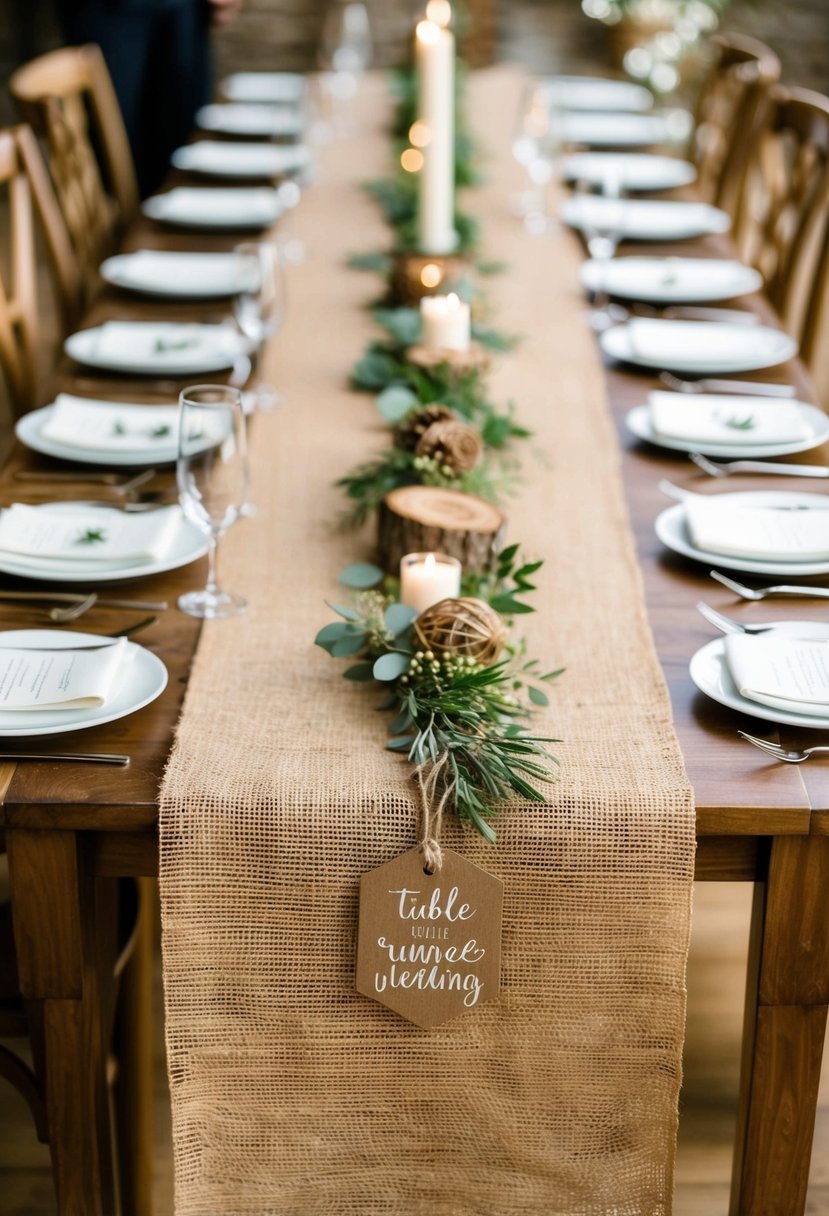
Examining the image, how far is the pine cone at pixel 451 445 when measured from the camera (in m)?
1.48

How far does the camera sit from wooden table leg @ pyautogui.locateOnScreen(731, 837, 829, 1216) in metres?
1.08

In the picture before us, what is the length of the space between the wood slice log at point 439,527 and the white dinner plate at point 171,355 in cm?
61

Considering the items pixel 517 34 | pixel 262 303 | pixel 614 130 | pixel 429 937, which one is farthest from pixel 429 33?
pixel 517 34

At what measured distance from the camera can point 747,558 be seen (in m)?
1.41

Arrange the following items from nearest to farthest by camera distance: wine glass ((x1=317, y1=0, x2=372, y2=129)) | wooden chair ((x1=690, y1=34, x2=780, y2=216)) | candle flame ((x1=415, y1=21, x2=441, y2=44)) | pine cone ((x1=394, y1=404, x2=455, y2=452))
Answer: pine cone ((x1=394, y1=404, x2=455, y2=452)) < candle flame ((x1=415, y1=21, x2=441, y2=44)) < wooden chair ((x1=690, y1=34, x2=780, y2=216)) < wine glass ((x1=317, y1=0, x2=372, y2=129))

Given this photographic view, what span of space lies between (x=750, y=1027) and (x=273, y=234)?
1908 mm

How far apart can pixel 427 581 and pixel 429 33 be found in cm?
112

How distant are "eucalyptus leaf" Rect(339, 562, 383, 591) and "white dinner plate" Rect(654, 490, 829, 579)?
30 centimetres

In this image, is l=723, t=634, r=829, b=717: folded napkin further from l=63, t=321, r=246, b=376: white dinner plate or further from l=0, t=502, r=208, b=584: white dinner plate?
l=63, t=321, r=246, b=376: white dinner plate

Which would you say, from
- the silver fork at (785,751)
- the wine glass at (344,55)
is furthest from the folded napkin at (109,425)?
the wine glass at (344,55)

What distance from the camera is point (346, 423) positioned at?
5.99 ft

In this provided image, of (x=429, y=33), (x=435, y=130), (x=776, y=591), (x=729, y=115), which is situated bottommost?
(x=776, y=591)

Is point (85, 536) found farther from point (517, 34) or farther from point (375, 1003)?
point (517, 34)

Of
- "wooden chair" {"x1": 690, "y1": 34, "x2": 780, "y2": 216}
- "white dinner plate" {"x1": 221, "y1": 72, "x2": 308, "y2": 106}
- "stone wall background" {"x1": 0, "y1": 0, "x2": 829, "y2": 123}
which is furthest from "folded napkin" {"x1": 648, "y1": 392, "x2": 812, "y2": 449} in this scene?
"stone wall background" {"x1": 0, "y1": 0, "x2": 829, "y2": 123}
